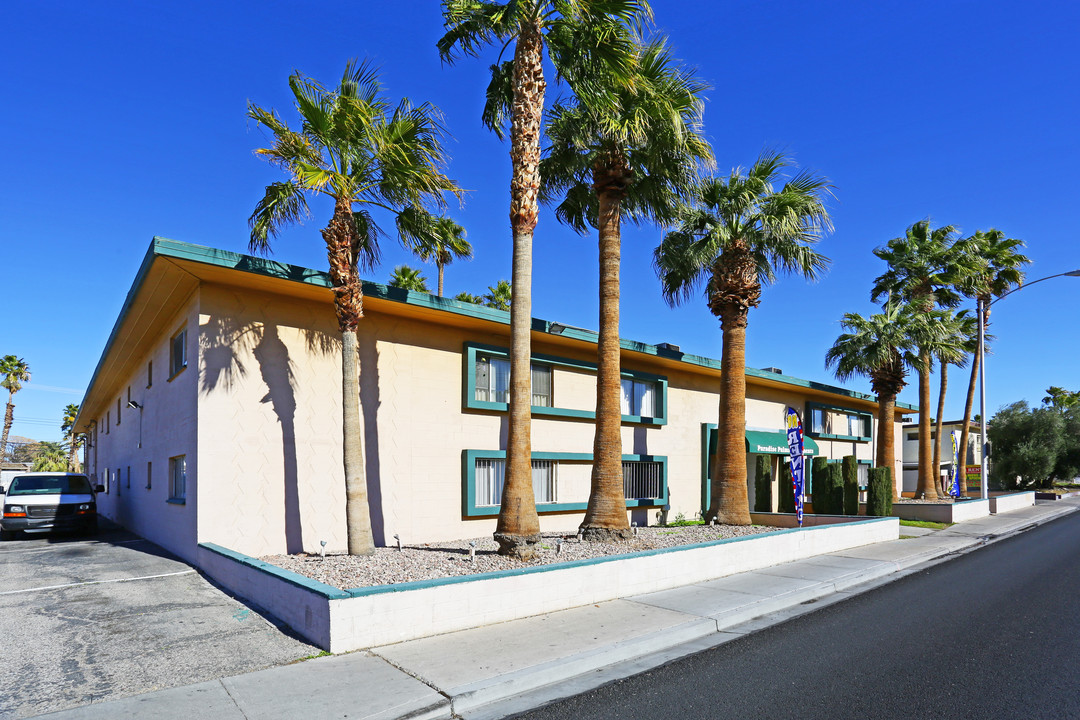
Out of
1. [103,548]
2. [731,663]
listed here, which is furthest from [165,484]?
[731,663]

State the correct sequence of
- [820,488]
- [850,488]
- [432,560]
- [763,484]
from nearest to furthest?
[432,560]
[763,484]
[850,488]
[820,488]

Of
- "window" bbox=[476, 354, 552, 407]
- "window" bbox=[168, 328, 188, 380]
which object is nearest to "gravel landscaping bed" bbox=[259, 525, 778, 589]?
"window" bbox=[476, 354, 552, 407]

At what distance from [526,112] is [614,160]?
119 inches

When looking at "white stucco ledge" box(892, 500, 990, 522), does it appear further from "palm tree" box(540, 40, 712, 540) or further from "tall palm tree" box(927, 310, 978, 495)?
"palm tree" box(540, 40, 712, 540)

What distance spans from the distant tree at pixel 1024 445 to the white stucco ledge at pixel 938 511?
1025 inches

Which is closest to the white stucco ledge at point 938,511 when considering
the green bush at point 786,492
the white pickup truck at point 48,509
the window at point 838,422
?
the green bush at point 786,492

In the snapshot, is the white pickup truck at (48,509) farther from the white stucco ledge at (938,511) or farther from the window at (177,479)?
the white stucco ledge at (938,511)

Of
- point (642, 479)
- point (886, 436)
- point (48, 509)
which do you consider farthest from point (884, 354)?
point (48, 509)

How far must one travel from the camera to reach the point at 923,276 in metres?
30.1

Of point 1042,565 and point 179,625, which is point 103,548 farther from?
point 1042,565

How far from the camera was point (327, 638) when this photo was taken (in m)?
6.80

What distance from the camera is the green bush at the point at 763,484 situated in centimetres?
2205

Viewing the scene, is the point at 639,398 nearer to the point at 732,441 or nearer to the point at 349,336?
the point at 732,441

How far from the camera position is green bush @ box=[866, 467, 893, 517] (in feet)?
76.0
